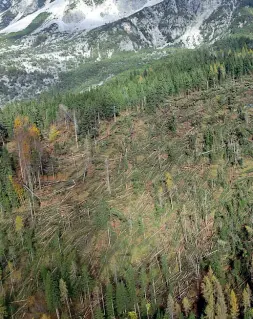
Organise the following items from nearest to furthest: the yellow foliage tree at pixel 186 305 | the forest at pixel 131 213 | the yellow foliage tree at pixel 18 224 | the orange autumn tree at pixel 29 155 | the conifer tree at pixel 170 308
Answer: the conifer tree at pixel 170 308
the yellow foliage tree at pixel 186 305
the forest at pixel 131 213
the yellow foliage tree at pixel 18 224
the orange autumn tree at pixel 29 155

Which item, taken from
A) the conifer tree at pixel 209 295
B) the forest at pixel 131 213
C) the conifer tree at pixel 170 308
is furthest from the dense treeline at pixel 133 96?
the conifer tree at pixel 170 308

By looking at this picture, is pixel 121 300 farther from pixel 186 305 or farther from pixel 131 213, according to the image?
pixel 131 213

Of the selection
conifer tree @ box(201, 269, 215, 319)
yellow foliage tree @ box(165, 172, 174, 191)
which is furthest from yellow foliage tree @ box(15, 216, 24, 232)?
conifer tree @ box(201, 269, 215, 319)

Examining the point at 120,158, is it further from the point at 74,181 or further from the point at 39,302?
the point at 39,302

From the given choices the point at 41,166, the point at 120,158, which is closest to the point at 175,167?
the point at 120,158

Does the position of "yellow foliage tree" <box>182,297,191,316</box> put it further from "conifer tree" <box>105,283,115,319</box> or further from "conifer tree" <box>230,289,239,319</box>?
"conifer tree" <box>105,283,115,319</box>

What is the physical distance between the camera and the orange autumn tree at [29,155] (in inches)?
4599

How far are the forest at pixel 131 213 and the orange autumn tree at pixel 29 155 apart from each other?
49cm

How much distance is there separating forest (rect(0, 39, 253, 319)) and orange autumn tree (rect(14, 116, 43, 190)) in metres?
A: 0.49

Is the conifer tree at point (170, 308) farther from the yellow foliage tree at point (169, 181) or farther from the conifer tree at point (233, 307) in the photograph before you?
the yellow foliage tree at point (169, 181)

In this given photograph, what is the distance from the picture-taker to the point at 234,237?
87562 mm

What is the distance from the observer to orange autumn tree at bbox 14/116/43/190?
383ft

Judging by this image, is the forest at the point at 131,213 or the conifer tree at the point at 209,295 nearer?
the conifer tree at the point at 209,295

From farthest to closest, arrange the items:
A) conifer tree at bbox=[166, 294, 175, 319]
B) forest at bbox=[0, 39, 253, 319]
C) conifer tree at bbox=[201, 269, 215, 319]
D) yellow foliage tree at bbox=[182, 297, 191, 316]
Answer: forest at bbox=[0, 39, 253, 319] → yellow foliage tree at bbox=[182, 297, 191, 316] → conifer tree at bbox=[166, 294, 175, 319] → conifer tree at bbox=[201, 269, 215, 319]
